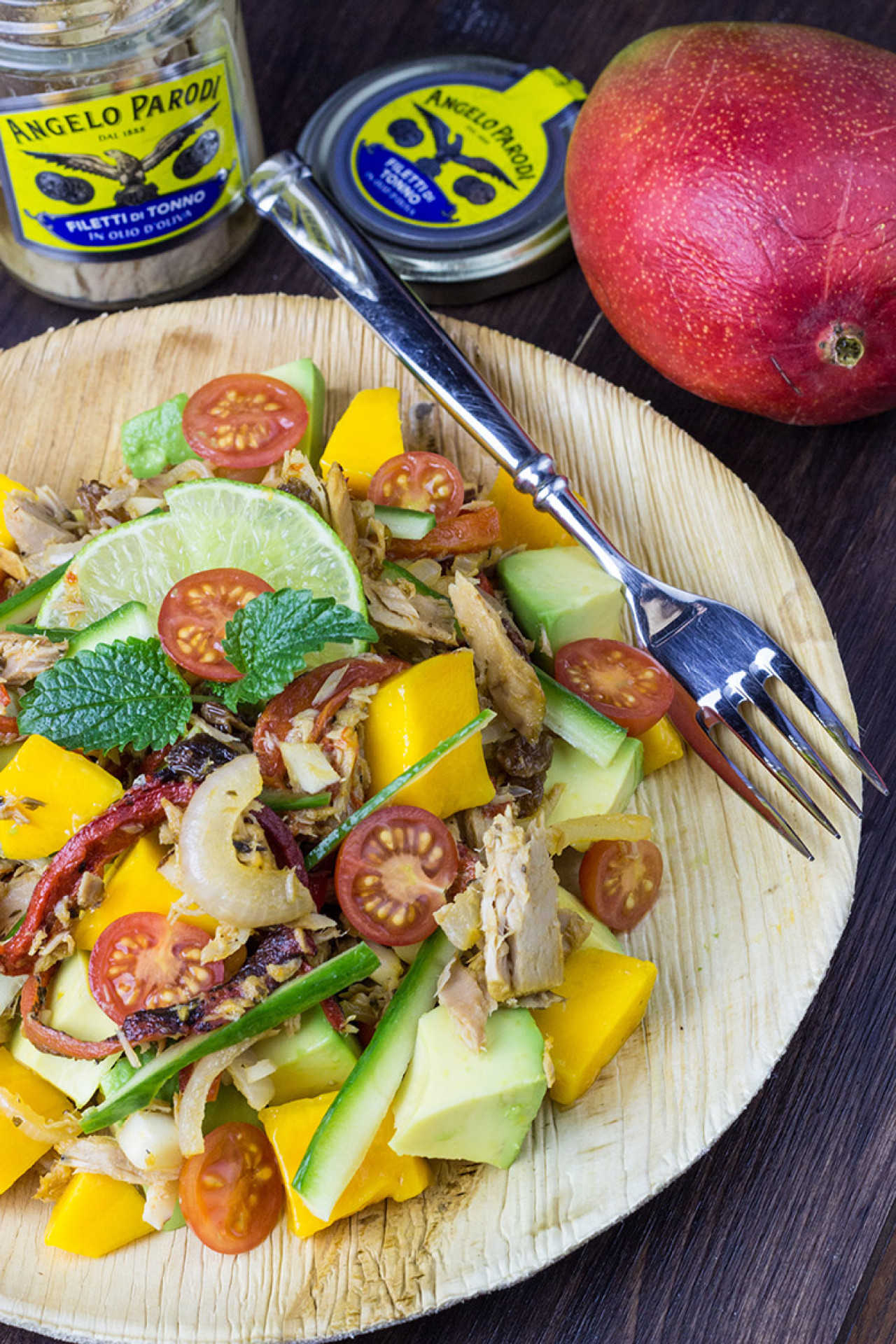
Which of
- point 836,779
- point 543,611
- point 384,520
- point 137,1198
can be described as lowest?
point 137,1198

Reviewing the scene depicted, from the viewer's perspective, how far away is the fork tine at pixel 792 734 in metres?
2.57

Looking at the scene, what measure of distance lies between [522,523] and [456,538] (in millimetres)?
259

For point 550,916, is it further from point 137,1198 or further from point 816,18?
point 816,18

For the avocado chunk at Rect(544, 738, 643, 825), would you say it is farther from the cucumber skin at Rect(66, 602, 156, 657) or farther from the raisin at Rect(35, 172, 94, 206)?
the raisin at Rect(35, 172, 94, 206)

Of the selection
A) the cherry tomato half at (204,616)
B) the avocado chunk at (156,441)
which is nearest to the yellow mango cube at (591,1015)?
the cherry tomato half at (204,616)

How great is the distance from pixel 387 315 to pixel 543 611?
948 mm

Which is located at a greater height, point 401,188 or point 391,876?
point 401,188

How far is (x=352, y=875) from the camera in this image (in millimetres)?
2279

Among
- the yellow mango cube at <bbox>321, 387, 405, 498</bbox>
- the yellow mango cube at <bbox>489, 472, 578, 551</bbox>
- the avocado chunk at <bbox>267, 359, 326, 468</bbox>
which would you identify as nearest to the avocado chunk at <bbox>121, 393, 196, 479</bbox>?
the avocado chunk at <bbox>267, 359, 326, 468</bbox>

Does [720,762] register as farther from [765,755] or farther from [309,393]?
[309,393]

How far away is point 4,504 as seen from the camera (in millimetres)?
2881

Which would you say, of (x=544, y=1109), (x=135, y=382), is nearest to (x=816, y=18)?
(x=135, y=382)

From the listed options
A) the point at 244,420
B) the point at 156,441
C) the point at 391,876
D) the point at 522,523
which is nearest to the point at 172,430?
the point at 156,441

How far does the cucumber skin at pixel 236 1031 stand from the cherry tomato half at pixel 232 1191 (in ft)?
0.52
